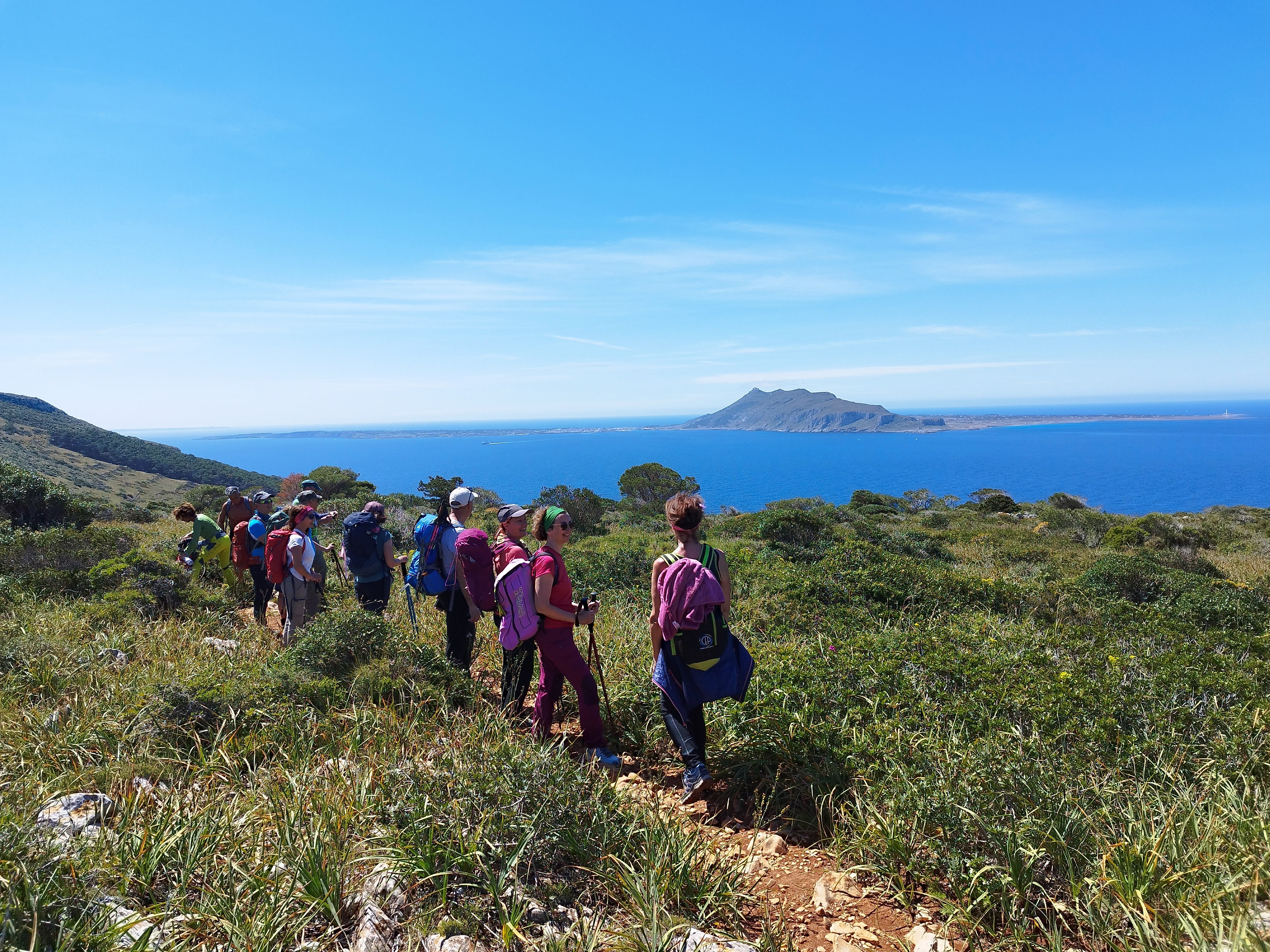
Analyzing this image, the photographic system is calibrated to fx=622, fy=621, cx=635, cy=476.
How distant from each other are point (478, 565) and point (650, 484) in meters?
27.1

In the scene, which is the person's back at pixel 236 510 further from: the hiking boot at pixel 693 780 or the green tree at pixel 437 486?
the green tree at pixel 437 486

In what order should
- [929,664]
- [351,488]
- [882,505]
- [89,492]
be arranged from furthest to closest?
[89,492]
[882,505]
[351,488]
[929,664]

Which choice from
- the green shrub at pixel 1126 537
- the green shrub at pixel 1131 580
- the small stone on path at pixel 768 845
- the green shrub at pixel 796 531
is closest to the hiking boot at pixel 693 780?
the small stone on path at pixel 768 845

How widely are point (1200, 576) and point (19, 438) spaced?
8733 centimetres

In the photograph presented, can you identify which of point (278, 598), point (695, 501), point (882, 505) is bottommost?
point (882, 505)

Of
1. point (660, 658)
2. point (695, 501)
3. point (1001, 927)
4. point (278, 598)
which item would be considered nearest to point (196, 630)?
point (278, 598)

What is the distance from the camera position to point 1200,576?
415 inches

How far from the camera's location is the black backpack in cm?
651

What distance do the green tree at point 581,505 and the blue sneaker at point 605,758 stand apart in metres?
17.4

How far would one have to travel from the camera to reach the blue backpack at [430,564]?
5.49 meters

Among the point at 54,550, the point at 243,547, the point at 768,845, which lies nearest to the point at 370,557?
the point at 243,547

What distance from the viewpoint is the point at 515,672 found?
184 inches

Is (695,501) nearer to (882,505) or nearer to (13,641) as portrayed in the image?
(13,641)

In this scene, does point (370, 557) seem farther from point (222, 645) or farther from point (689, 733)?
point (689, 733)
